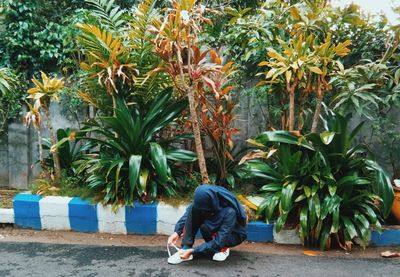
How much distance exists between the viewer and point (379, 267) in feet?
11.3

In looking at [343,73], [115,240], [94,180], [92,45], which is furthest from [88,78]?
[343,73]

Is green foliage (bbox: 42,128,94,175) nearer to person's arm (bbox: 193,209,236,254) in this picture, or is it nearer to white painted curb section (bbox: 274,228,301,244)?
person's arm (bbox: 193,209,236,254)

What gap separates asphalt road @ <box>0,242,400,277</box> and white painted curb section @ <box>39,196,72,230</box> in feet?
1.68

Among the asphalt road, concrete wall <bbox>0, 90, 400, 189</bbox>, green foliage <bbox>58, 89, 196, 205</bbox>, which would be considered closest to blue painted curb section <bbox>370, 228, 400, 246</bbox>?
the asphalt road

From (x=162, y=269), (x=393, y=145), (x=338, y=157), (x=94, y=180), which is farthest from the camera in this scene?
(x=393, y=145)

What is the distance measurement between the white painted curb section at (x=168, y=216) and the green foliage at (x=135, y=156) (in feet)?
0.59

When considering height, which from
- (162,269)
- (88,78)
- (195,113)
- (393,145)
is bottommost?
(162,269)

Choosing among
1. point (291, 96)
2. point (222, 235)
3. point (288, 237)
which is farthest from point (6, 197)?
point (291, 96)

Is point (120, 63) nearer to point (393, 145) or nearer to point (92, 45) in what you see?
point (92, 45)

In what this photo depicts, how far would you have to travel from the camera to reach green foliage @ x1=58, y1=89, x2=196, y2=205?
419cm

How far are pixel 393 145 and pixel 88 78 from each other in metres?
3.70

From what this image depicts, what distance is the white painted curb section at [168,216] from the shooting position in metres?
4.18

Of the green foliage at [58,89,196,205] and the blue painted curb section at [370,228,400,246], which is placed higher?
the green foliage at [58,89,196,205]

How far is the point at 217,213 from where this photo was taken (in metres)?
3.50
